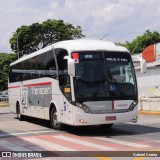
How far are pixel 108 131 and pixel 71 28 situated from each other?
5191cm

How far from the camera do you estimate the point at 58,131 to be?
16.4m

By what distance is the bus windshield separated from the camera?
14.4 meters

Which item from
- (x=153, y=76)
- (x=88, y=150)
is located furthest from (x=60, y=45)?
(x=153, y=76)

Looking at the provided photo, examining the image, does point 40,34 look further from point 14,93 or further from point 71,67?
point 71,67

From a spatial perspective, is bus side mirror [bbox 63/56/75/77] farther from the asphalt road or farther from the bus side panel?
the bus side panel

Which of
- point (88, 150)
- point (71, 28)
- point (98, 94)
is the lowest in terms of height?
point (88, 150)

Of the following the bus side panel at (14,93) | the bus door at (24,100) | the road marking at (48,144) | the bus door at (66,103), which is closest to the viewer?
the road marking at (48,144)

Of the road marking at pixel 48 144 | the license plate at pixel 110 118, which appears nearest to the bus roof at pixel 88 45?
the license plate at pixel 110 118

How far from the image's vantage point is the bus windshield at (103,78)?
14.4 m

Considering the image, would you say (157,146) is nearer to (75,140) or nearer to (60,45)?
(75,140)

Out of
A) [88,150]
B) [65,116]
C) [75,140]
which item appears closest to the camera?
[88,150]

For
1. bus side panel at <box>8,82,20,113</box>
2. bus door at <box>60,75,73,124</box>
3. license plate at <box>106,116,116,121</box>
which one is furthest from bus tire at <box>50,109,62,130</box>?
bus side panel at <box>8,82,20,113</box>

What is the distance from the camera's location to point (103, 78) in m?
14.5

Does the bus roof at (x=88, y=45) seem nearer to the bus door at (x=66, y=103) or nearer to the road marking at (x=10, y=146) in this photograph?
the bus door at (x=66, y=103)
